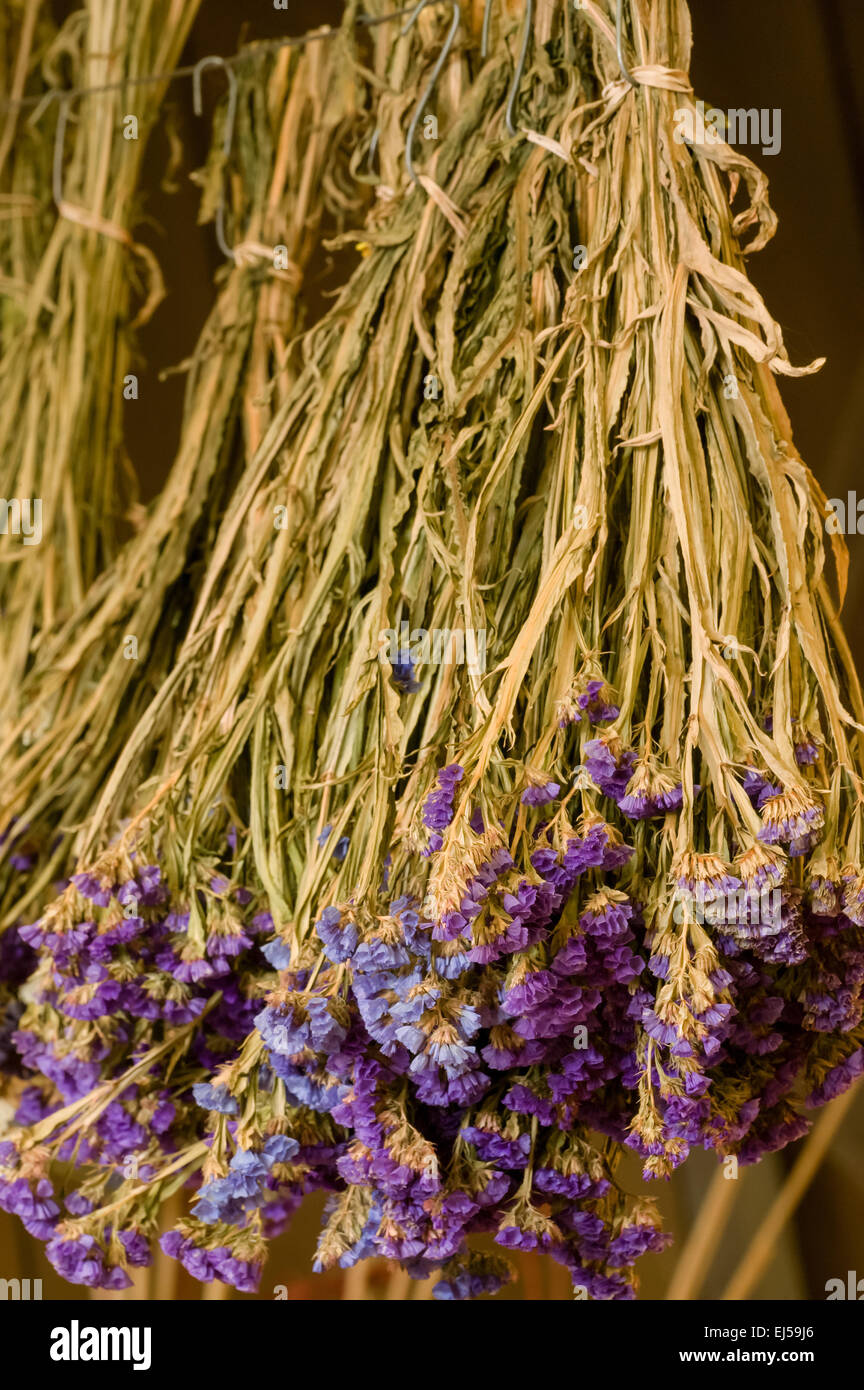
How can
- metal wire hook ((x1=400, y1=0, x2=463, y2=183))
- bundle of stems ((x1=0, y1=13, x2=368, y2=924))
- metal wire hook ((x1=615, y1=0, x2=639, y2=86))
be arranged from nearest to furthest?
metal wire hook ((x1=615, y1=0, x2=639, y2=86))
metal wire hook ((x1=400, y1=0, x2=463, y2=183))
bundle of stems ((x1=0, y1=13, x2=368, y2=924))

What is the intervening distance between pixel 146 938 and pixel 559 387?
1.56ft

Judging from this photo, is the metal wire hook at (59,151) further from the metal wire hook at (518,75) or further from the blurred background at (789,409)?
the metal wire hook at (518,75)

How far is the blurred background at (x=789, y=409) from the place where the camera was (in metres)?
0.83

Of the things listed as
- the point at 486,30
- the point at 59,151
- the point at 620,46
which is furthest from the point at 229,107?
the point at 620,46

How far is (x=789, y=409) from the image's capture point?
81 centimetres

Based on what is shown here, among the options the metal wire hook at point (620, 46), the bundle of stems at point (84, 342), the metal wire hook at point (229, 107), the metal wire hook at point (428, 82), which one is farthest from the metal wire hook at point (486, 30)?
the bundle of stems at point (84, 342)

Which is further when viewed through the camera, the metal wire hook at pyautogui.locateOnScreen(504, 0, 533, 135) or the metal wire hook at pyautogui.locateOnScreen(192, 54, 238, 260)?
the metal wire hook at pyautogui.locateOnScreen(192, 54, 238, 260)

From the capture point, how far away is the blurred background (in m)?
0.83

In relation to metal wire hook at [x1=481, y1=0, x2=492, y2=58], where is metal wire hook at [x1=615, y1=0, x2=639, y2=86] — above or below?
below

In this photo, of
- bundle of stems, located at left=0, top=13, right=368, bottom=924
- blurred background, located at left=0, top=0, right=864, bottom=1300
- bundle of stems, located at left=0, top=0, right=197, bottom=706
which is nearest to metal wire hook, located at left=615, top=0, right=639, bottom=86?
blurred background, located at left=0, top=0, right=864, bottom=1300

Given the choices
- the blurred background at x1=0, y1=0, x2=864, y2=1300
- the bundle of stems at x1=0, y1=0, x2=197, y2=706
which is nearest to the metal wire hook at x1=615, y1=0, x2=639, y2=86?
the blurred background at x1=0, y1=0, x2=864, y2=1300

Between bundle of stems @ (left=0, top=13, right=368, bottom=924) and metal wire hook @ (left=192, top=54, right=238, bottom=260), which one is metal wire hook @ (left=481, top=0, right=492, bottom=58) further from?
metal wire hook @ (left=192, top=54, right=238, bottom=260)

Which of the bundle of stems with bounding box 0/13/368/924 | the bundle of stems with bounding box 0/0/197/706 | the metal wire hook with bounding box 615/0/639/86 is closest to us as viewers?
the metal wire hook with bounding box 615/0/639/86

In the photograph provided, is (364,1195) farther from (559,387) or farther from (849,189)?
(849,189)
